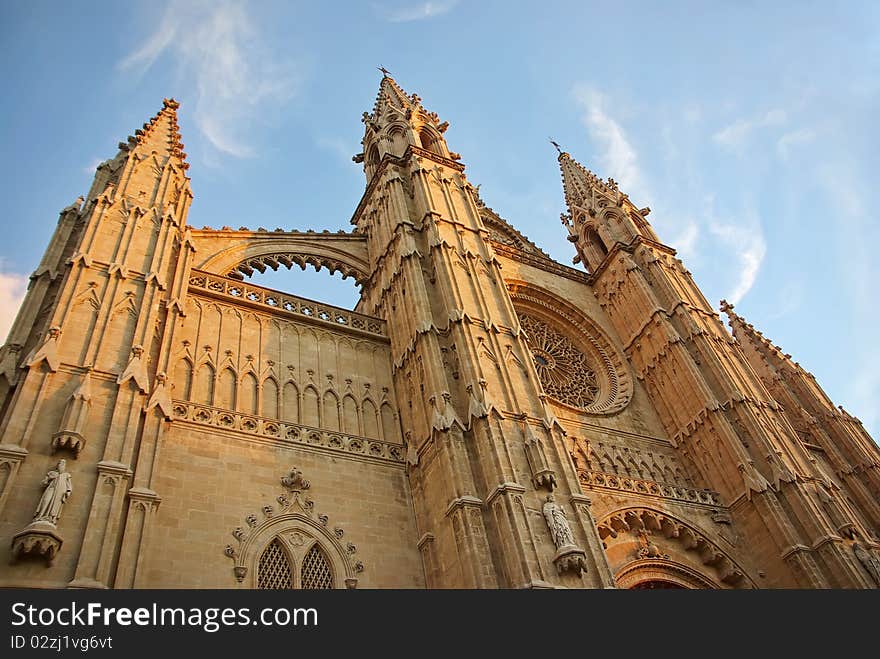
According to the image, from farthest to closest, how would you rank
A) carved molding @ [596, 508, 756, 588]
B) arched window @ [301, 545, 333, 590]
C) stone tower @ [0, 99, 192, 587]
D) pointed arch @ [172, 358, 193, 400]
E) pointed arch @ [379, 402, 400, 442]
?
carved molding @ [596, 508, 756, 588] < pointed arch @ [379, 402, 400, 442] < pointed arch @ [172, 358, 193, 400] < arched window @ [301, 545, 333, 590] < stone tower @ [0, 99, 192, 587]

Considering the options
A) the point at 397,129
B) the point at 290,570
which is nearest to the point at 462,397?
the point at 290,570

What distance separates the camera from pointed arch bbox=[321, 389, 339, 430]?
14.2 metres

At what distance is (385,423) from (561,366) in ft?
25.0

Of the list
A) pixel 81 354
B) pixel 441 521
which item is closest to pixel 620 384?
pixel 441 521

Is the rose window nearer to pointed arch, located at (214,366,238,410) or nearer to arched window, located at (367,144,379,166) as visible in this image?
arched window, located at (367,144,379,166)

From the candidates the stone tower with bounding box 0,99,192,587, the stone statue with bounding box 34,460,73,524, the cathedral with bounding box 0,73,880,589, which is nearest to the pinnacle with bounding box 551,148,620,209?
the cathedral with bounding box 0,73,880,589

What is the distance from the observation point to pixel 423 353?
15109 mm

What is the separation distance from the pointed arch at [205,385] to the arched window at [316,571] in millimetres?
3591

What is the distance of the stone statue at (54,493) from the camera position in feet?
28.4

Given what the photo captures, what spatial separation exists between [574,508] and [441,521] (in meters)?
2.45

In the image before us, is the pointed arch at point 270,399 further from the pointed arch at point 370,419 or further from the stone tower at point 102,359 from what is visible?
the stone tower at point 102,359

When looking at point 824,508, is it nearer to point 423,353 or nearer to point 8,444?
point 423,353

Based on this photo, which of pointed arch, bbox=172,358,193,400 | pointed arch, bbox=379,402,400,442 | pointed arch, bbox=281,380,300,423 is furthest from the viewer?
pointed arch, bbox=379,402,400,442

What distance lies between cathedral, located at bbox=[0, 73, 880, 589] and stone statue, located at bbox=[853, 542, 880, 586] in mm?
56
